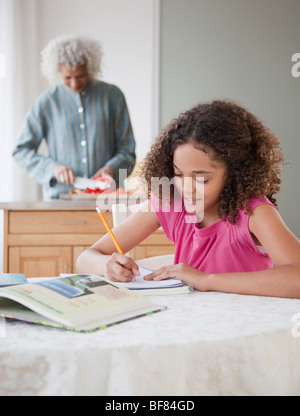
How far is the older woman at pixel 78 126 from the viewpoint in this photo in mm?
3445

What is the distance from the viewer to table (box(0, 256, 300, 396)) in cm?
68

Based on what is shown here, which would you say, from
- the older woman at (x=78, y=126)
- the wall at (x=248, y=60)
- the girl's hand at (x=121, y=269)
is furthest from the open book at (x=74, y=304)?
the wall at (x=248, y=60)

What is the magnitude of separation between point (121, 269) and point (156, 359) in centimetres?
45

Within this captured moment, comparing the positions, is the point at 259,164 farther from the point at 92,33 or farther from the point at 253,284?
the point at 92,33

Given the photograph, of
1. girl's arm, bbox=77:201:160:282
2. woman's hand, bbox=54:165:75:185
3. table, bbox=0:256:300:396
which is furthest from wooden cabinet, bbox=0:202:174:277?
table, bbox=0:256:300:396

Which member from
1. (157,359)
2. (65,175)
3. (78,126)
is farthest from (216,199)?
(78,126)

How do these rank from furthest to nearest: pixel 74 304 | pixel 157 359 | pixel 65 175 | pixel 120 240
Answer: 1. pixel 65 175
2. pixel 120 240
3. pixel 74 304
4. pixel 157 359

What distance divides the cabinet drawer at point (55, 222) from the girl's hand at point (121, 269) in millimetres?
1629

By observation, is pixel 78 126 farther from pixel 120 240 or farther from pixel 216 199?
pixel 216 199

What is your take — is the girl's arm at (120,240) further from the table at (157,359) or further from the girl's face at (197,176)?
the table at (157,359)

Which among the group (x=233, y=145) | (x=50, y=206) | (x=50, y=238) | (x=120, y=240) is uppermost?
(x=233, y=145)

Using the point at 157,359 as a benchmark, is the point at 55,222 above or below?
below

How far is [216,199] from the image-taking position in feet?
4.50

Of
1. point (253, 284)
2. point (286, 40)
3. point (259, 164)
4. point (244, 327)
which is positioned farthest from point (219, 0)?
point (244, 327)
